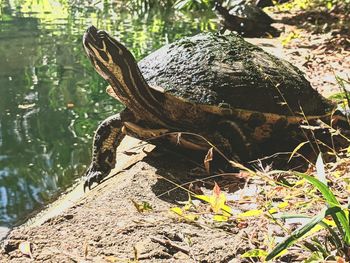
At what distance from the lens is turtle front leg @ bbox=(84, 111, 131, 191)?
2736 mm

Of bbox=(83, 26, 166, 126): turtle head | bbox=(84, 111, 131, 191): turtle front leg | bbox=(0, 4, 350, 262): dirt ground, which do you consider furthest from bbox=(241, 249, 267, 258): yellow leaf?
bbox=(84, 111, 131, 191): turtle front leg

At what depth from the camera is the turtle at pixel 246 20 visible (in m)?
7.79

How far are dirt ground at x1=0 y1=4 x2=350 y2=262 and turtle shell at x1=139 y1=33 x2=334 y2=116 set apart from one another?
369mm

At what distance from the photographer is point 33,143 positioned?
370 centimetres

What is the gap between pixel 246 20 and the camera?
8078 millimetres

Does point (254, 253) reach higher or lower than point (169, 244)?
higher

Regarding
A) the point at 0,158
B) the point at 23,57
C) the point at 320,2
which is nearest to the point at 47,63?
the point at 23,57

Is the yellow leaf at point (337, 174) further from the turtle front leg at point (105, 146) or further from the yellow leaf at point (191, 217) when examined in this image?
the turtle front leg at point (105, 146)

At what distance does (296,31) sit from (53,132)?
455cm

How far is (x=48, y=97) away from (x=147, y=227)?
9.82 feet

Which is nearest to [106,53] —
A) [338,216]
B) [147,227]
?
[147,227]

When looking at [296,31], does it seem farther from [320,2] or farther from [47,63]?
[47,63]

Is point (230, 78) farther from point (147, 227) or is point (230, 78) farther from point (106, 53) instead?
point (147, 227)

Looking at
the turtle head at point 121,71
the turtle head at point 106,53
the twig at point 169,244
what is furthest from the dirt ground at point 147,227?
the turtle head at point 106,53
